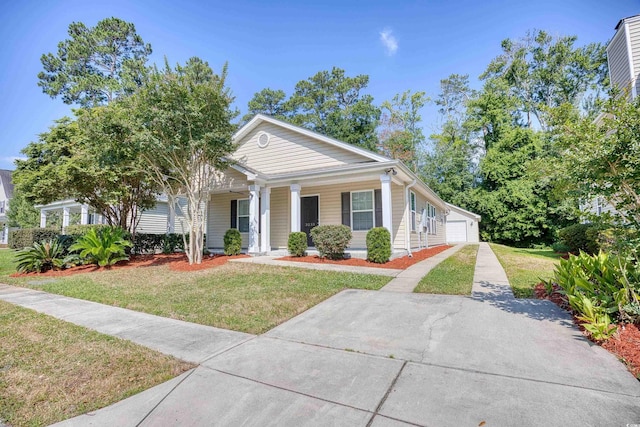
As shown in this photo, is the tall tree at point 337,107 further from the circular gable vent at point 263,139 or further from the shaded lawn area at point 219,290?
the shaded lawn area at point 219,290

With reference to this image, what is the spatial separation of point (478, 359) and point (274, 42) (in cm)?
1566

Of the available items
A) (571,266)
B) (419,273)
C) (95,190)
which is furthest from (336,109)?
(571,266)

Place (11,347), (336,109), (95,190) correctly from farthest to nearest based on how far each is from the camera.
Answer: (336,109) → (95,190) → (11,347)

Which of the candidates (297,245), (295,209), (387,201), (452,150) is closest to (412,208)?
(387,201)

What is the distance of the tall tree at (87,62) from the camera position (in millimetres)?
25891

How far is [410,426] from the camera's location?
203 cm

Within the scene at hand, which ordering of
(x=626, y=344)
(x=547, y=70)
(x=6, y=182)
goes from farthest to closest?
(x=6, y=182)
(x=547, y=70)
(x=626, y=344)

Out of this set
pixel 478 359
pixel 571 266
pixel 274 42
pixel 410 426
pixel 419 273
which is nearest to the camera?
pixel 410 426

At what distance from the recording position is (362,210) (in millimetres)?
12016

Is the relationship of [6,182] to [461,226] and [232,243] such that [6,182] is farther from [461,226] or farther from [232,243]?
[461,226]

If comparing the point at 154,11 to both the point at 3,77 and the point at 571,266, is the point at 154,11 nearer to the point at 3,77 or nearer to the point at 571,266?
the point at 3,77

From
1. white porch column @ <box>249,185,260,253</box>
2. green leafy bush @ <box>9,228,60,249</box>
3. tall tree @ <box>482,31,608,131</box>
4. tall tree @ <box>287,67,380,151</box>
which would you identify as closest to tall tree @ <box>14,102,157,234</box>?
white porch column @ <box>249,185,260,253</box>

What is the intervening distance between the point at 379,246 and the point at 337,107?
28054 millimetres

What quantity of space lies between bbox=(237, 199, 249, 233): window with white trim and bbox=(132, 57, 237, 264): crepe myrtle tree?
3415 mm
